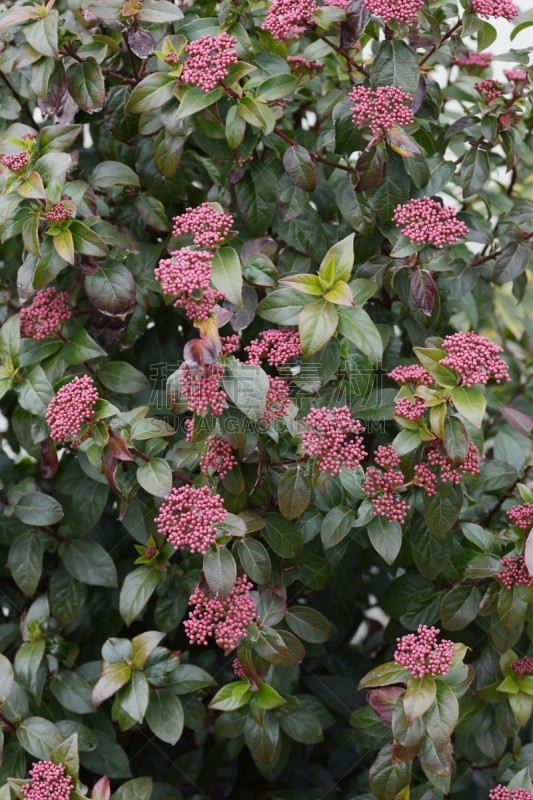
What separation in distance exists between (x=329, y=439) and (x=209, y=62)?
67cm

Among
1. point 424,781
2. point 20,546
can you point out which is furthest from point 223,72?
point 424,781

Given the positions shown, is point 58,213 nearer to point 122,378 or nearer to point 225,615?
point 122,378

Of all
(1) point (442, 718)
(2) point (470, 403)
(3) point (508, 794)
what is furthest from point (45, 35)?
(3) point (508, 794)

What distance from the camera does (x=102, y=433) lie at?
150 centimetres

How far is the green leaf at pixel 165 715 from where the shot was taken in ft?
5.34

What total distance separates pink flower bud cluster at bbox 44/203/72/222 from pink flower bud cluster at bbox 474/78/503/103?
2.74ft

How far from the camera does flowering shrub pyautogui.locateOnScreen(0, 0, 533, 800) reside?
144cm

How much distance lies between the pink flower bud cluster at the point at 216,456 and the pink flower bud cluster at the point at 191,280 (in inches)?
8.1

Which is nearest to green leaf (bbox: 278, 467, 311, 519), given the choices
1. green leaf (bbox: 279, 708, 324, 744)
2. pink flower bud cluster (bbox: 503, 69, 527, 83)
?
green leaf (bbox: 279, 708, 324, 744)

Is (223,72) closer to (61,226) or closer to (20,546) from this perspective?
(61,226)

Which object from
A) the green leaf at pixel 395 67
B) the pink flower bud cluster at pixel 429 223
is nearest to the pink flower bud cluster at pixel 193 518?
the pink flower bud cluster at pixel 429 223

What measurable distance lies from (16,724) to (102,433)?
59 cm

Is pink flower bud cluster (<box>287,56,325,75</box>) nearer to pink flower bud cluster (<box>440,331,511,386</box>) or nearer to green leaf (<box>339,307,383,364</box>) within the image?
green leaf (<box>339,307,383,364</box>)

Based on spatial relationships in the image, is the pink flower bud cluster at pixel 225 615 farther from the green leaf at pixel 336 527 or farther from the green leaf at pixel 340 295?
the green leaf at pixel 340 295
